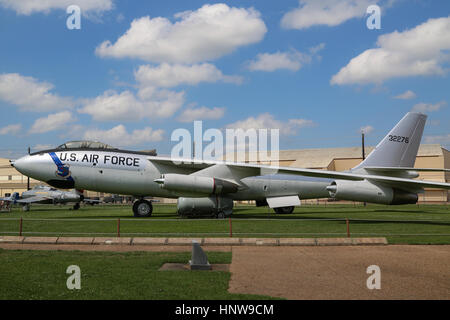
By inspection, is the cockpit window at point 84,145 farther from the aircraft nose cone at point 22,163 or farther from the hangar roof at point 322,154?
the hangar roof at point 322,154

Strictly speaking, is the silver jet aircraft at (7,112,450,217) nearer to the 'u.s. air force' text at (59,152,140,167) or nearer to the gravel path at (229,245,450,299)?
the 'u.s. air force' text at (59,152,140,167)

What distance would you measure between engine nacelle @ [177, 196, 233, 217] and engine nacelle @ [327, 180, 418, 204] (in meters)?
6.15

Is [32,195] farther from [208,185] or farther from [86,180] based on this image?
[208,185]

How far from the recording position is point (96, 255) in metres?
11.1

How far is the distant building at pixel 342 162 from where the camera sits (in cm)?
6444

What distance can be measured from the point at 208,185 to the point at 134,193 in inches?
196

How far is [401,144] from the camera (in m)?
26.0

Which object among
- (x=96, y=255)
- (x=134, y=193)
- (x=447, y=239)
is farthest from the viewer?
(x=134, y=193)

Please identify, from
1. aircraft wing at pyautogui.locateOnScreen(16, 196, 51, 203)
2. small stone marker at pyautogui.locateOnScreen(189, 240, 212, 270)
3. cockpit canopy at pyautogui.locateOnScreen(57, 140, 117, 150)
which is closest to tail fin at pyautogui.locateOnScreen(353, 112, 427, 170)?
cockpit canopy at pyautogui.locateOnScreen(57, 140, 117, 150)

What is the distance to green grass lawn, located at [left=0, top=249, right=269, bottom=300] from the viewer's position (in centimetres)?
684

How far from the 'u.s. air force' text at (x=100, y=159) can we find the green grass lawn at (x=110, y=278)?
11.5 meters
